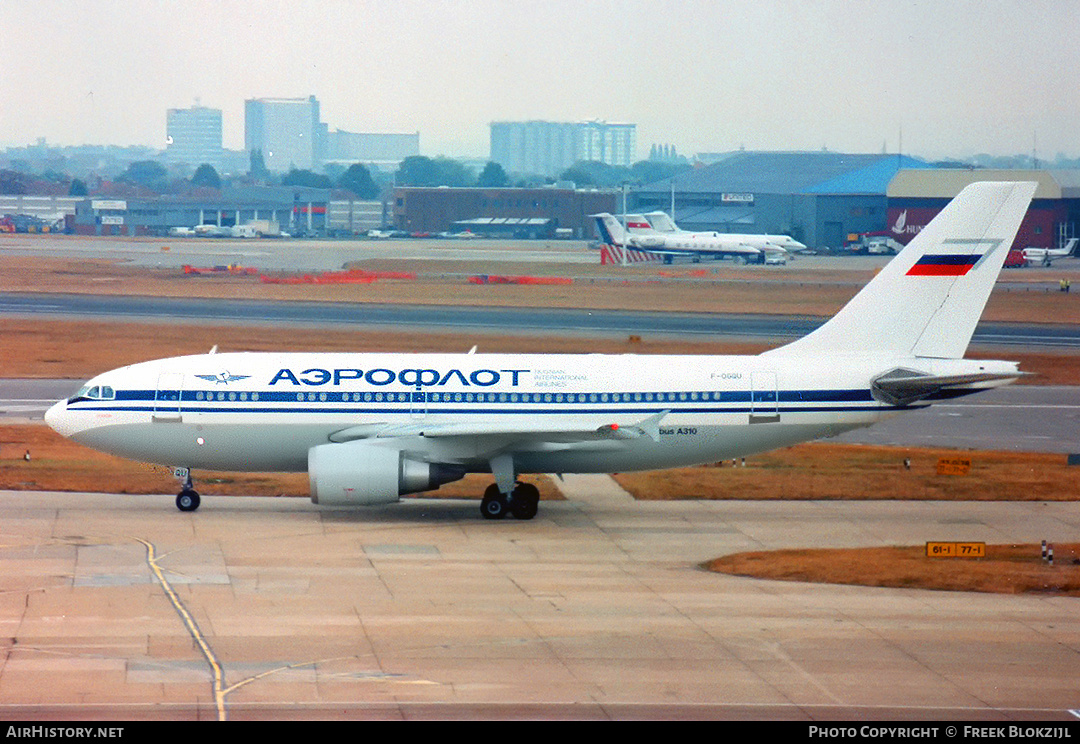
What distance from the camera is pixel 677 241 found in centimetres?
14638

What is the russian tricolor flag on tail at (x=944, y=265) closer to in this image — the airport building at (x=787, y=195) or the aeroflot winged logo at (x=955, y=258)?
the aeroflot winged logo at (x=955, y=258)

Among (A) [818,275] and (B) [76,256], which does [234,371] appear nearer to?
(A) [818,275]

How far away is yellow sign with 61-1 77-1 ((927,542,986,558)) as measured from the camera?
107ft

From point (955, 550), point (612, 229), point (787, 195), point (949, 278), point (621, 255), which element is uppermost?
point (787, 195)

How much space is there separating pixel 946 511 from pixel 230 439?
19706mm

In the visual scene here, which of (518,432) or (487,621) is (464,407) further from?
(487,621)

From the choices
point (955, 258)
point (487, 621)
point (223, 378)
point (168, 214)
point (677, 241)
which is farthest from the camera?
point (168, 214)

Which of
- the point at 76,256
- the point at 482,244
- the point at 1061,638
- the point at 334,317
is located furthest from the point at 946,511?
the point at 482,244

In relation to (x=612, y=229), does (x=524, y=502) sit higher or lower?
lower

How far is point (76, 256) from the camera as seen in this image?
12925 cm

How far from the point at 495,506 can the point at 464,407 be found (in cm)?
273

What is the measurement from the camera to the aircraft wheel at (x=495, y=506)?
120 ft

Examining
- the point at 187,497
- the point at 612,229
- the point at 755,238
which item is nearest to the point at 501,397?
the point at 187,497

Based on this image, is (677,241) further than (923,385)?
Yes
